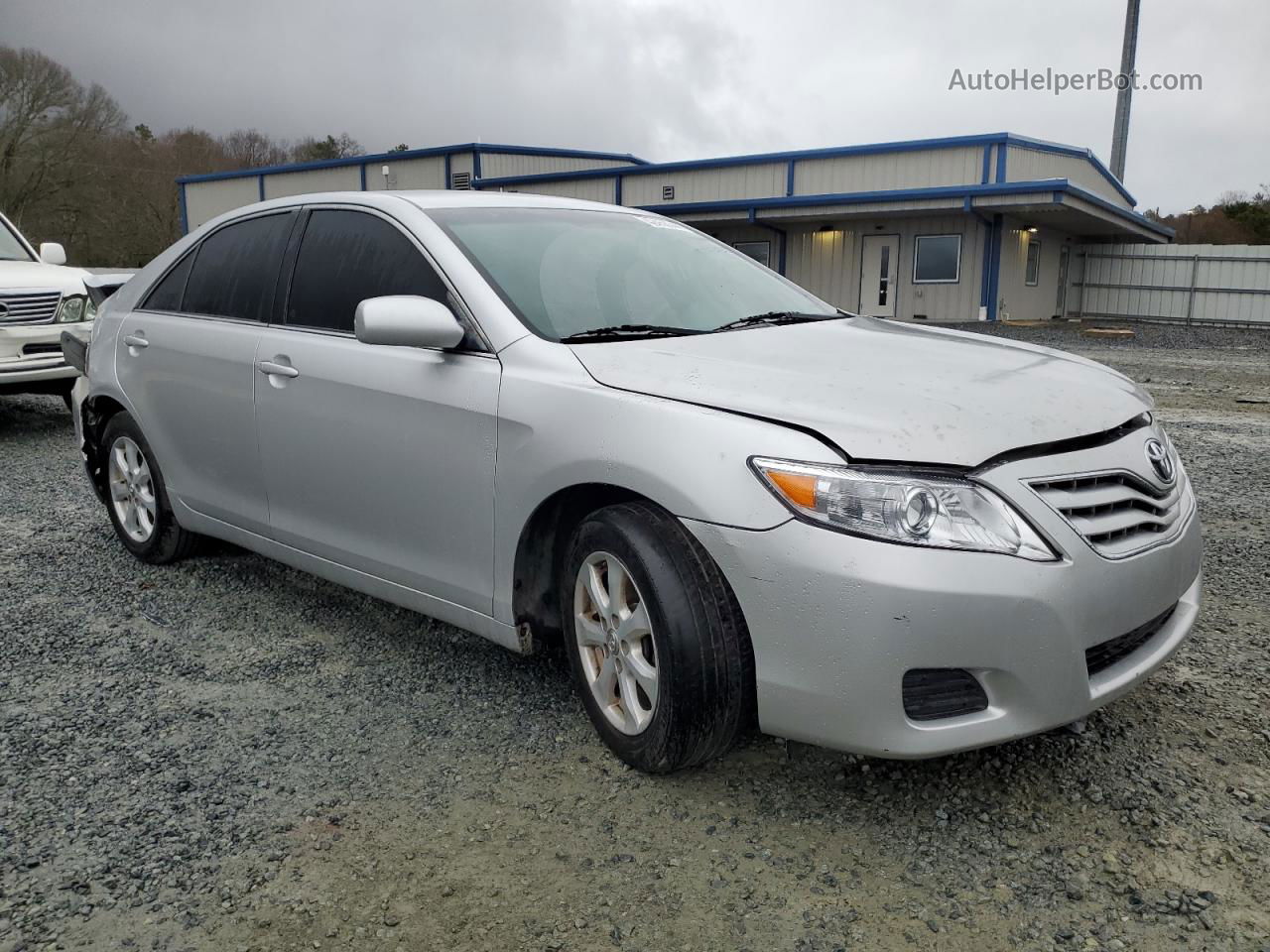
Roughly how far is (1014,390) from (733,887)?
1472 mm

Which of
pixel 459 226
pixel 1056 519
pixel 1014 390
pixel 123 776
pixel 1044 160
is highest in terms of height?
pixel 1044 160

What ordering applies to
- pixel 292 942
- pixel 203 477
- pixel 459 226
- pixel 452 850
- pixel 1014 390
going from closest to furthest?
pixel 292 942 < pixel 452 850 < pixel 1014 390 < pixel 459 226 < pixel 203 477

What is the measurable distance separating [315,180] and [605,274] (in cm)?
4038

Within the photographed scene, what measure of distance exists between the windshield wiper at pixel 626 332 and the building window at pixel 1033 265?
25896 mm

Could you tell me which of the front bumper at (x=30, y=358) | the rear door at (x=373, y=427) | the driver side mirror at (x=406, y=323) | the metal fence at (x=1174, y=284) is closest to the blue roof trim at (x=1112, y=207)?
the metal fence at (x=1174, y=284)

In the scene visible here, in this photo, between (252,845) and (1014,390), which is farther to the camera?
(1014,390)

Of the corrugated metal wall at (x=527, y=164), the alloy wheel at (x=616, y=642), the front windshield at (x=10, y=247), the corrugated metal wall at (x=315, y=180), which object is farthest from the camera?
the corrugated metal wall at (x=315, y=180)

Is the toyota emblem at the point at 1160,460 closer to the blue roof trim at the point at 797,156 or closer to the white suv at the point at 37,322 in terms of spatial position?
the white suv at the point at 37,322

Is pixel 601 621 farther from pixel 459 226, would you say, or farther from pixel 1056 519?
pixel 459 226

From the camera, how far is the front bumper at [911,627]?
238 cm

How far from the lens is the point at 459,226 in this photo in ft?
11.9

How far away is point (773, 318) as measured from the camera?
12.3ft

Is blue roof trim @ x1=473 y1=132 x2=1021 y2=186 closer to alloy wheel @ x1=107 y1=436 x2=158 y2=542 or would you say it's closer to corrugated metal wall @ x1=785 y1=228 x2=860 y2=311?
corrugated metal wall @ x1=785 y1=228 x2=860 y2=311

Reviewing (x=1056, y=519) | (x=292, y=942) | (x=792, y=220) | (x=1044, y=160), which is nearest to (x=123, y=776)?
(x=292, y=942)
